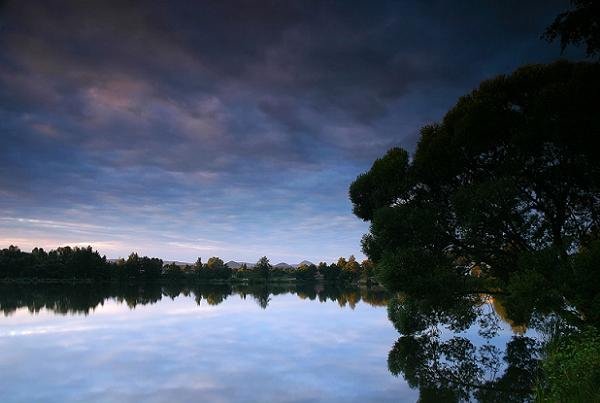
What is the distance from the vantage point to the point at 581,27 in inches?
461

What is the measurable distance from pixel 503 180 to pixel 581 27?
1339 centimetres

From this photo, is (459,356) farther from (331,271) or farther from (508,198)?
(331,271)

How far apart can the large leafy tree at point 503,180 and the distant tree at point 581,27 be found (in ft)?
33.4

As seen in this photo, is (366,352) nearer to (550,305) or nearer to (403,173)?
(550,305)

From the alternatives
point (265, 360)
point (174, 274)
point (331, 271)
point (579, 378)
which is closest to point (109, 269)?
point (174, 274)

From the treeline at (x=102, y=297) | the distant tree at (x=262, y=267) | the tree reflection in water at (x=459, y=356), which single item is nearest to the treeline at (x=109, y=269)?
the distant tree at (x=262, y=267)

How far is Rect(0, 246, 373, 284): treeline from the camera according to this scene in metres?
142

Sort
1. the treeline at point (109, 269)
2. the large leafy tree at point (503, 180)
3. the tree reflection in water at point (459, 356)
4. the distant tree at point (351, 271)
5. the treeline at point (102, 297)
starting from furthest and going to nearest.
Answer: the distant tree at point (351, 271), the treeline at point (109, 269), the treeline at point (102, 297), the large leafy tree at point (503, 180), the tree reflection in water at point (459, 356)

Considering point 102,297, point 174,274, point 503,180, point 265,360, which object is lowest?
point 265,360

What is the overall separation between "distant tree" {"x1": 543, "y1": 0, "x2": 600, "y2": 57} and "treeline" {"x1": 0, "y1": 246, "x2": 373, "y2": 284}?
119 meters

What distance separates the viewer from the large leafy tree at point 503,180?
22.8m

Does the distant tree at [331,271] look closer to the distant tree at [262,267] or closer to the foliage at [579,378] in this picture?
the distant tree at [262,267]

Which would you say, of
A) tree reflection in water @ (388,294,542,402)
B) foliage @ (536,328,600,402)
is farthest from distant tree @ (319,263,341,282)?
foliage @ (536,328,600,402)

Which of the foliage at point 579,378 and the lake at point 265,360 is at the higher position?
the foliage at point 579,378
